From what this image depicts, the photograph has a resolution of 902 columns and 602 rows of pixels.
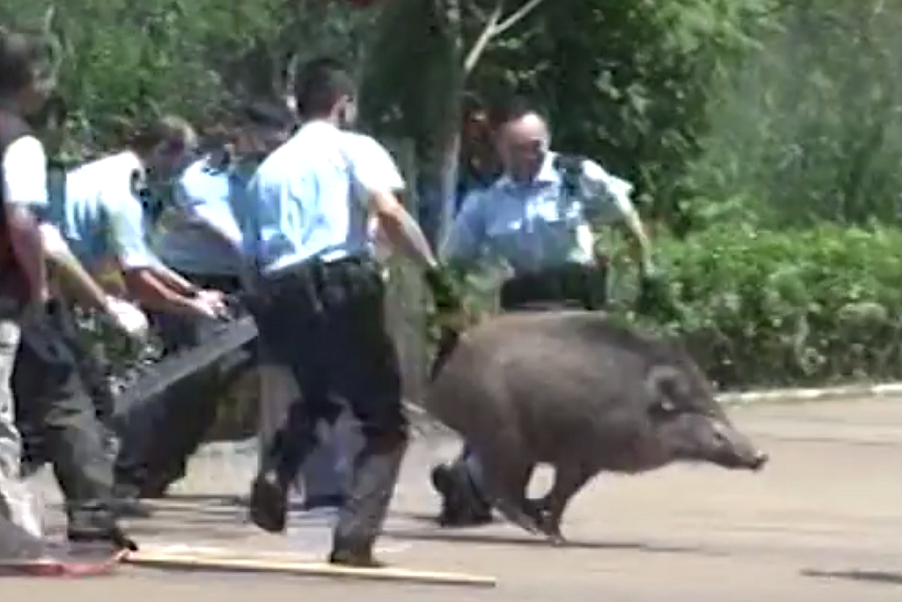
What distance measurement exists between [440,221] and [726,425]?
7.21 meters

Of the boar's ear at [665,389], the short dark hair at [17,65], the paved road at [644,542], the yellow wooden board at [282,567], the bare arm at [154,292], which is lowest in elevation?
the paved road at [644,542]

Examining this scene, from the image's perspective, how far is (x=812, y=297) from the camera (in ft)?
69.6

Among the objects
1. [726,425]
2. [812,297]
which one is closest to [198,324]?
[726,425]

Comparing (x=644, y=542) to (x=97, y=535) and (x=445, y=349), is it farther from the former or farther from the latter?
(x=97, y=535)

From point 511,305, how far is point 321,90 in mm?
2102

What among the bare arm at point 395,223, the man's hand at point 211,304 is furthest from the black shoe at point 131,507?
the bare arm at point 395,223

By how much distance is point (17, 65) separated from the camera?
10016 millimetres

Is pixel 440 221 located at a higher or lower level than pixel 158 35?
lower

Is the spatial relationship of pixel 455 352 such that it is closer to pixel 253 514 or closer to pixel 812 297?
pixel 253 514

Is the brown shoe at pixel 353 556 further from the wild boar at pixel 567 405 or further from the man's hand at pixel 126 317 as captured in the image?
the wild boar at pixel 567 405

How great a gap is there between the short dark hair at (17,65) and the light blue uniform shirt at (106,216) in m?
2.22

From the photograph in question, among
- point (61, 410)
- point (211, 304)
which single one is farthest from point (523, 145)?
point (61, 410)

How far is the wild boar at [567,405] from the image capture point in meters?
11.8

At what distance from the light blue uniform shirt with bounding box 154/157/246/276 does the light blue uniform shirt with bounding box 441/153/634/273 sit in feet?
3.59
